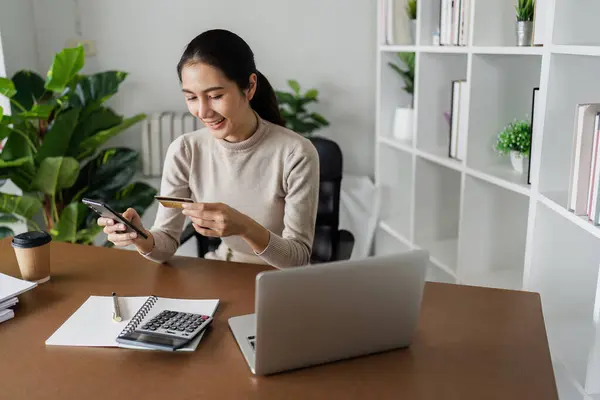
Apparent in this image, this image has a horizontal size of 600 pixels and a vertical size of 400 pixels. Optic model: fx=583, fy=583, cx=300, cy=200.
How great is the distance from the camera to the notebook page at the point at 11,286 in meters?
1.26

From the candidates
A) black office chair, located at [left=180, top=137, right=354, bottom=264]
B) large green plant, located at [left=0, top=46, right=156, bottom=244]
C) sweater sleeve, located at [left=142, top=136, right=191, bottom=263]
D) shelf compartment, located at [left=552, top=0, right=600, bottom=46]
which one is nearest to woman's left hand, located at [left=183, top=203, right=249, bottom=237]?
sweater sleeve, located at [left=142, top=136, right=191, bottom=263]

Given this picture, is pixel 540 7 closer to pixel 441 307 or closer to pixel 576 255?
pixel 576 255

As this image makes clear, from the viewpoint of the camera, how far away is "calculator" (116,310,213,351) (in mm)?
1072

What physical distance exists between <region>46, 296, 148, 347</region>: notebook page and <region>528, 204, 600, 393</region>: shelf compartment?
118cm

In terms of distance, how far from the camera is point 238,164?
1.67m

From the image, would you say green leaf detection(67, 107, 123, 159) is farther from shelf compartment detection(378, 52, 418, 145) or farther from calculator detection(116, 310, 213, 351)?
calculator detection(116, 310, 213, 351)

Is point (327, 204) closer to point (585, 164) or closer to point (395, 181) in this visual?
point (585, 164)

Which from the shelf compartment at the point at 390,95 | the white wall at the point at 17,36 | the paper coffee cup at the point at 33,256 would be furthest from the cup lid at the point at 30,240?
the shelf compartment at the point at 390,95

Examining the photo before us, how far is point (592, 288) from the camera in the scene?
1.75m

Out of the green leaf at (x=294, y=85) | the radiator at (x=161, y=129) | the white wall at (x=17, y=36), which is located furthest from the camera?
the radiator at (x=161, y=129)

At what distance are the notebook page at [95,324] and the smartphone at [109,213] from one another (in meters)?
0.18

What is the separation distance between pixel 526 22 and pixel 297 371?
1.38m

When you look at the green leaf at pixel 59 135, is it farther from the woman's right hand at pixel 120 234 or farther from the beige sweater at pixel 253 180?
the woman's right hand at pixel 120 234

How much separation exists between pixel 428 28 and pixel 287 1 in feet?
2.81
